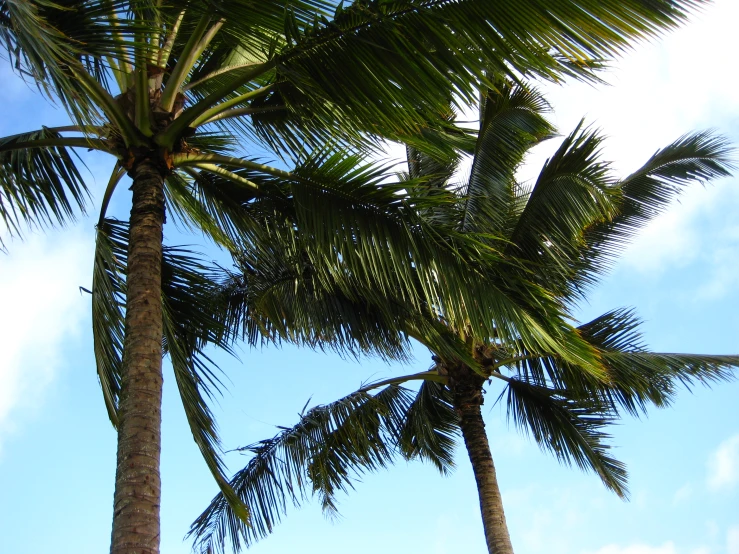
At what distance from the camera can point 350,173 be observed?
19.5 feet

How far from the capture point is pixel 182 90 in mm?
6105

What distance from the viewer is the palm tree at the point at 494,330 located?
8008 millimetres

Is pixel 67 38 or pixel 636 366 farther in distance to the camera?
pixel 636 366

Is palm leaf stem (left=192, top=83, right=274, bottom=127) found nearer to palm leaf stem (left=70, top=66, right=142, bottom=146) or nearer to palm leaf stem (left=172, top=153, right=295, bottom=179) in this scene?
palm leaf stem (left=172, top=153, right=295, bottom=179)

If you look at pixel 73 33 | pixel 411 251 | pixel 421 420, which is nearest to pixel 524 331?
pixel 411 251

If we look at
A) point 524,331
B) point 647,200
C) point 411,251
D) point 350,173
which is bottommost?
point 524,331

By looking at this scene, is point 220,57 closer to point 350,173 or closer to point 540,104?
point 350,173

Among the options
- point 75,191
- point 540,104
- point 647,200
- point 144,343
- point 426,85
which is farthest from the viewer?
point 647,200

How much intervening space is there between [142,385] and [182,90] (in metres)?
2.62

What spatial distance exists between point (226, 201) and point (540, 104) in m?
4.09

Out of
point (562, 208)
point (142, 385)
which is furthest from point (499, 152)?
point (142, 385)

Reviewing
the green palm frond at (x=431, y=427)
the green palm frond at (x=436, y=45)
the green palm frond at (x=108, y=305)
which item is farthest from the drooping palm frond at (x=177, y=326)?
the green palm frond at (x=431, y=427)

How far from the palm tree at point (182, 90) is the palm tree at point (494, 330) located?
1.21 meters

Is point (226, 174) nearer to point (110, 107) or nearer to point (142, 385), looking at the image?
point (110, 107)
